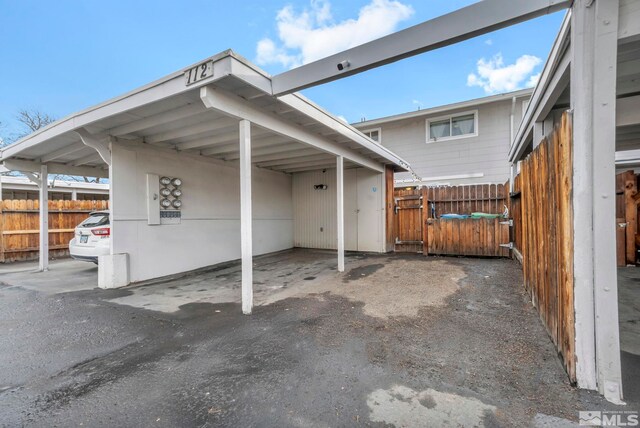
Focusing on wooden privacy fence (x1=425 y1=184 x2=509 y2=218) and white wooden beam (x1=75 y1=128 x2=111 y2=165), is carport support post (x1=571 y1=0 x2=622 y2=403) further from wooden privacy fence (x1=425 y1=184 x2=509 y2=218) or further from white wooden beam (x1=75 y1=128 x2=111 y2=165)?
white wooden beam (x1=75 y1=128 x2=111 y2=165)

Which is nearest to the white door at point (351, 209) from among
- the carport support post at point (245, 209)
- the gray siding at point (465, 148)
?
the gray siding at point (465, 148)

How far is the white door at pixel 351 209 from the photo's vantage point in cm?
874

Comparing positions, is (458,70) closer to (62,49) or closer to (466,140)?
(466,140)

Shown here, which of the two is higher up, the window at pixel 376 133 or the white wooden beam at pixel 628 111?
the window at pixel 376 133

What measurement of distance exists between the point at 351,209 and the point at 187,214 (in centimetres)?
479

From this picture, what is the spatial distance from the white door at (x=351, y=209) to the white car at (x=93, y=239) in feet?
20.1

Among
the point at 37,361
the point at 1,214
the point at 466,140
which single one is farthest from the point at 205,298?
the point at 466,140

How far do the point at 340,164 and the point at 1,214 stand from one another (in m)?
9.58

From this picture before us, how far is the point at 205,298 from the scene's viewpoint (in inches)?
171

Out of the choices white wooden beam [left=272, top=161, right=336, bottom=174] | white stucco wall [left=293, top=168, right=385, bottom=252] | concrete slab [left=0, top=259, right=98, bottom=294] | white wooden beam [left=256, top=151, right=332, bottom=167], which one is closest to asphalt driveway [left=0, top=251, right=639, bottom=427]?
concrete slab [left=0, top=259, right=98, bottom=294]

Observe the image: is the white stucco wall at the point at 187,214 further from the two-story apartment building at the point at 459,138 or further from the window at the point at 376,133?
the two-story apartment building at the point at 459,138

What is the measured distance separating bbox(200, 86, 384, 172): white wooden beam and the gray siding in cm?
509

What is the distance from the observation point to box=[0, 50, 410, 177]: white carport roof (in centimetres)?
325

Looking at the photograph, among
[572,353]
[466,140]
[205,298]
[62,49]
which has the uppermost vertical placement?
[62,49]
